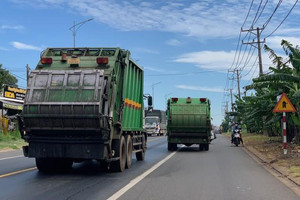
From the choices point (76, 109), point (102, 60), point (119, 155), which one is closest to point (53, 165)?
point (119, 155)

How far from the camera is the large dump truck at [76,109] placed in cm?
984

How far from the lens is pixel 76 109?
9781mm

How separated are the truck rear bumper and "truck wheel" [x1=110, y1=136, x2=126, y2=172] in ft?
2.76

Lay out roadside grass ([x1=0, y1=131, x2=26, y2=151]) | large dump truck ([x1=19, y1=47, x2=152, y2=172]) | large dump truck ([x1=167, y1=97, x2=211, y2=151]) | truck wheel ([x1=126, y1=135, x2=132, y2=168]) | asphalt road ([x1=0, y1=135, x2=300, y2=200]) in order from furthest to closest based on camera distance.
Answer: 1. roadside grass ([x1=0, y1=131, x2=26, y2=151])
2. large dump truck ([x1=167, y1=97, x2=211, y2=151])
3. truck wheel ([x1=126, y1=135, x2=132, y2=168])
4. large dump truck ([x1=19, y1=47, x2=152, y2=172])
5. asphalt road ([x1=0, y1=135, x2=300, y2=200])

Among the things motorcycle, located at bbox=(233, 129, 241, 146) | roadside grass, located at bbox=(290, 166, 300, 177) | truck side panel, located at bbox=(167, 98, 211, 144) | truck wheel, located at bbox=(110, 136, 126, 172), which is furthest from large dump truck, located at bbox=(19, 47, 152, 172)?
motorcycle, located at bbox=(233, 129, 241, 146)

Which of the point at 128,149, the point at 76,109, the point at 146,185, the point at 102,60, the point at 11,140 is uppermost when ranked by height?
the point at 102,60

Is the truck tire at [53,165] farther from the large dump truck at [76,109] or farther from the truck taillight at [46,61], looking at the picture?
the truck taillight at [46,61]

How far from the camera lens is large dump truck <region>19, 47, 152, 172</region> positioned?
9836 mm

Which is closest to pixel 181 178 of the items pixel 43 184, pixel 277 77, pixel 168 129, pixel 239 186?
pixel 239 186

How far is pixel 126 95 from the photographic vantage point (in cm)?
1186

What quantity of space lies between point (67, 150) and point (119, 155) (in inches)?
60.2

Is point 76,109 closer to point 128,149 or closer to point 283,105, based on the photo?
point 128,149

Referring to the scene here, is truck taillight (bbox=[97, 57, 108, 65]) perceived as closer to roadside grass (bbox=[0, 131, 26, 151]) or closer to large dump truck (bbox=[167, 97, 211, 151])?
large dump truck (bbox=[167, 97, 211, 151])

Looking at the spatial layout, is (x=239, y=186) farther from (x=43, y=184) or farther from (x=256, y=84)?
(x=256, y=84)
